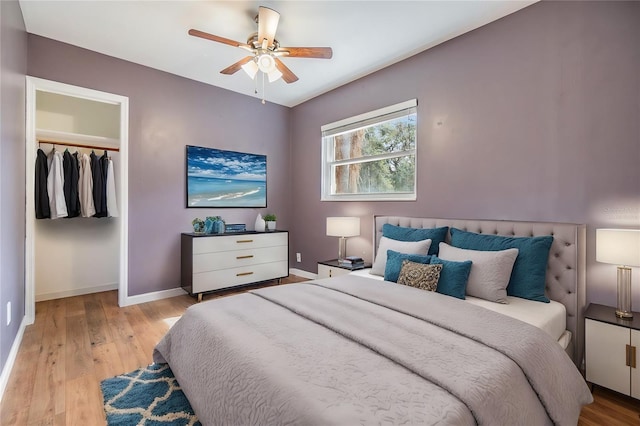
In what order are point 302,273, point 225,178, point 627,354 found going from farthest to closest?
point 302,273
point 225,178
point 627,354

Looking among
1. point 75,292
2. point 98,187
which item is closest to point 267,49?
point 98,187

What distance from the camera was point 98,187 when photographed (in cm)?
368

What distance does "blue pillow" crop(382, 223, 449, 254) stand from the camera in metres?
2.73

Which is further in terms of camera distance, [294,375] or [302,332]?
[302,332]

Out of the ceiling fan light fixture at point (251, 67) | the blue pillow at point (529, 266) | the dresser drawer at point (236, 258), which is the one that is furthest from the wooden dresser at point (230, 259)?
the blue pillow at point (529, 266)

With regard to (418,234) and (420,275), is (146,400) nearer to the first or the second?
(420,275)

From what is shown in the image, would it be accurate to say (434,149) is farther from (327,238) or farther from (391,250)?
(327,238)

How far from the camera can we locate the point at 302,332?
148 cm

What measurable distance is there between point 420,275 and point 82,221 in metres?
4.08

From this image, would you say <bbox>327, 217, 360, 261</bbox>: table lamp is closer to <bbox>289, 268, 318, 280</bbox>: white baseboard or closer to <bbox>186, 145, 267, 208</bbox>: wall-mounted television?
<bbox>289, 268, 318, 280</bbox>: white baseboard

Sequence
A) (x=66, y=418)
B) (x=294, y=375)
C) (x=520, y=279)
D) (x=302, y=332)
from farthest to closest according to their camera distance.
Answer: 1. (x=520, y=279)
2. (x=66, y=418)
3. (x=302, y=332)
4. (x=294, y=375)

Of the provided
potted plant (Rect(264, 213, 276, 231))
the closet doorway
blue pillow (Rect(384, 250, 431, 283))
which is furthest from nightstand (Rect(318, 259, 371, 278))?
the closet doorway

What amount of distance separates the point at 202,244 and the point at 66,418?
6.76 feet

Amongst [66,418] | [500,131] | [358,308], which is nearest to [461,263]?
[358,308]
